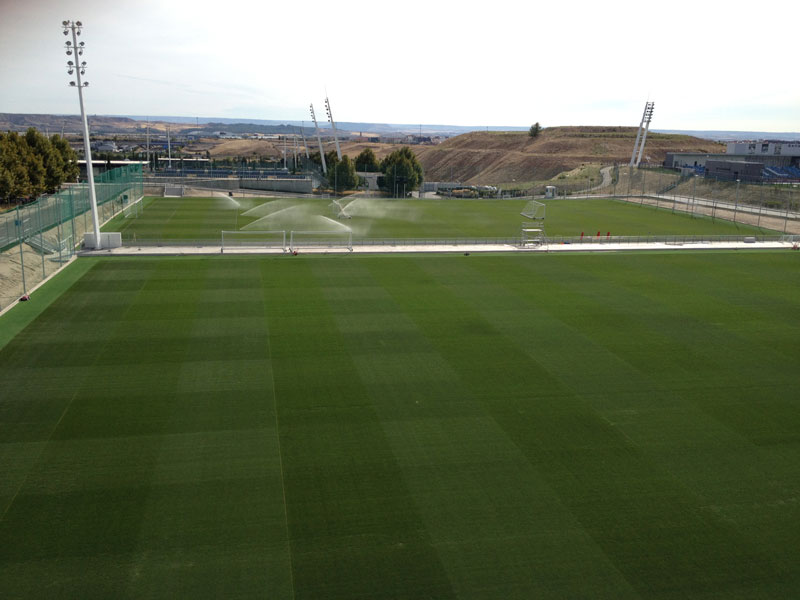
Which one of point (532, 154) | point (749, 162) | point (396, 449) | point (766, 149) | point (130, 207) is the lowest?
point (396, 449)

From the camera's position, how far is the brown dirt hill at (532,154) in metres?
142

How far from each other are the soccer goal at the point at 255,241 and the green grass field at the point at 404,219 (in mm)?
1439

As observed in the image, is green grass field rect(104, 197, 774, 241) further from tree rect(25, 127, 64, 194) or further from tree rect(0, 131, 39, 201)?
tree rect(25, 127, 64, 194)

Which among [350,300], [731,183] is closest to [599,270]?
[350,300]

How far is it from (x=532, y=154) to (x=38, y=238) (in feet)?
434

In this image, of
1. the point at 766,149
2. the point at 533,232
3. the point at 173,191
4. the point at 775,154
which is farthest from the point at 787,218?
the point at 173,191

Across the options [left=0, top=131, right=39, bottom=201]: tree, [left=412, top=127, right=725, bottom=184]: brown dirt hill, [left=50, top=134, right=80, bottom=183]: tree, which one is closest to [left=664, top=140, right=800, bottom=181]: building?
[left=412, top=127, right=725, bottom=184]: brown dirt hill

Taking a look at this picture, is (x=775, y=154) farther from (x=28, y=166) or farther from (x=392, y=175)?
(x=28, y=166)

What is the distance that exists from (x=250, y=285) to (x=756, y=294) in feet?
76.4

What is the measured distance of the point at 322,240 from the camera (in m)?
43.6

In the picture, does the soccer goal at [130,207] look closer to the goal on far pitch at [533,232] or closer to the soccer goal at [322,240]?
the soccer goal at [322,240]

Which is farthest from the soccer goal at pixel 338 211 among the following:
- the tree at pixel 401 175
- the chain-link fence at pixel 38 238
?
the tree at pixel 401 175

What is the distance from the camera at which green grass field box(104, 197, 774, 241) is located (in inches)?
1911

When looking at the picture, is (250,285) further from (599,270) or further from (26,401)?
(599,270)
